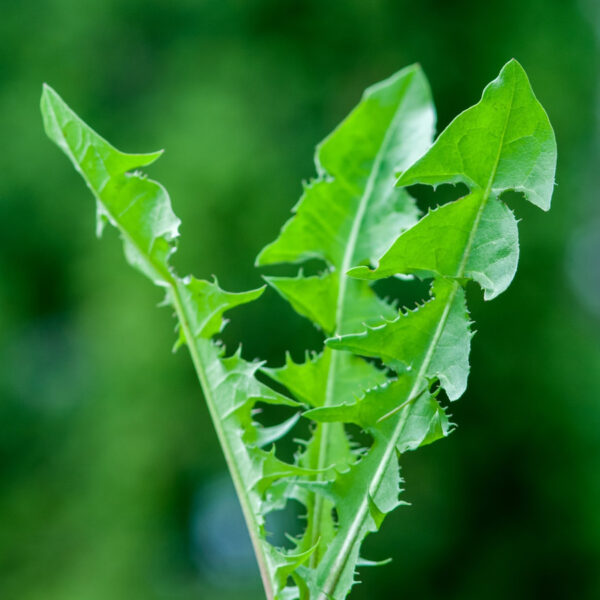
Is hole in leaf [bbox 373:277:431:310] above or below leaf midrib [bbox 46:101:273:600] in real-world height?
below

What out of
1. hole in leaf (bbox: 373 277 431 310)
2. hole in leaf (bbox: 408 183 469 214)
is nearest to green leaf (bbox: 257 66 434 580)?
hole in leaf (bbox: 373 277 431 310)

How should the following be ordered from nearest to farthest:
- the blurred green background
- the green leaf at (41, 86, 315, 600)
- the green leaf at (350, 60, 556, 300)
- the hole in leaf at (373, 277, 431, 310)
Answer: the green leaf at (350, 60, 556, 300) < the green leaf at (41, 86, 315, 600) < the hole in leaf at (373, 277, 431, 310) < the blurred green background

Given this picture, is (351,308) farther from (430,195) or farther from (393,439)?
(430,195)

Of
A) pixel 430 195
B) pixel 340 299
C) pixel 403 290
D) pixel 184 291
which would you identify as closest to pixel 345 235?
pixel 340 299

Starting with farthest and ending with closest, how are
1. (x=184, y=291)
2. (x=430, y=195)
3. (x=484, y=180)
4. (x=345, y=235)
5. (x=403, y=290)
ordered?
(x=430, y=195), (x=403, y=290), (x=345, y=235), (x=184, y=291), (x=484, y=180)

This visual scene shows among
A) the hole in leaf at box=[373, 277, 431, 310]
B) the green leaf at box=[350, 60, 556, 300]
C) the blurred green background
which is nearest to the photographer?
the green leaf at box=[350, 60, 556, 300]

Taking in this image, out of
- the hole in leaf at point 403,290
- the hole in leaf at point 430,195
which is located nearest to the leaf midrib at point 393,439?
the hole in leaf at point 403,290

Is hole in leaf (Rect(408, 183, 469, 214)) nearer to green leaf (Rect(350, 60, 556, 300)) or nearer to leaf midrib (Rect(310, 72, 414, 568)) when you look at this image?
leaf midrib (Rect(310, 72, 414, 568))
